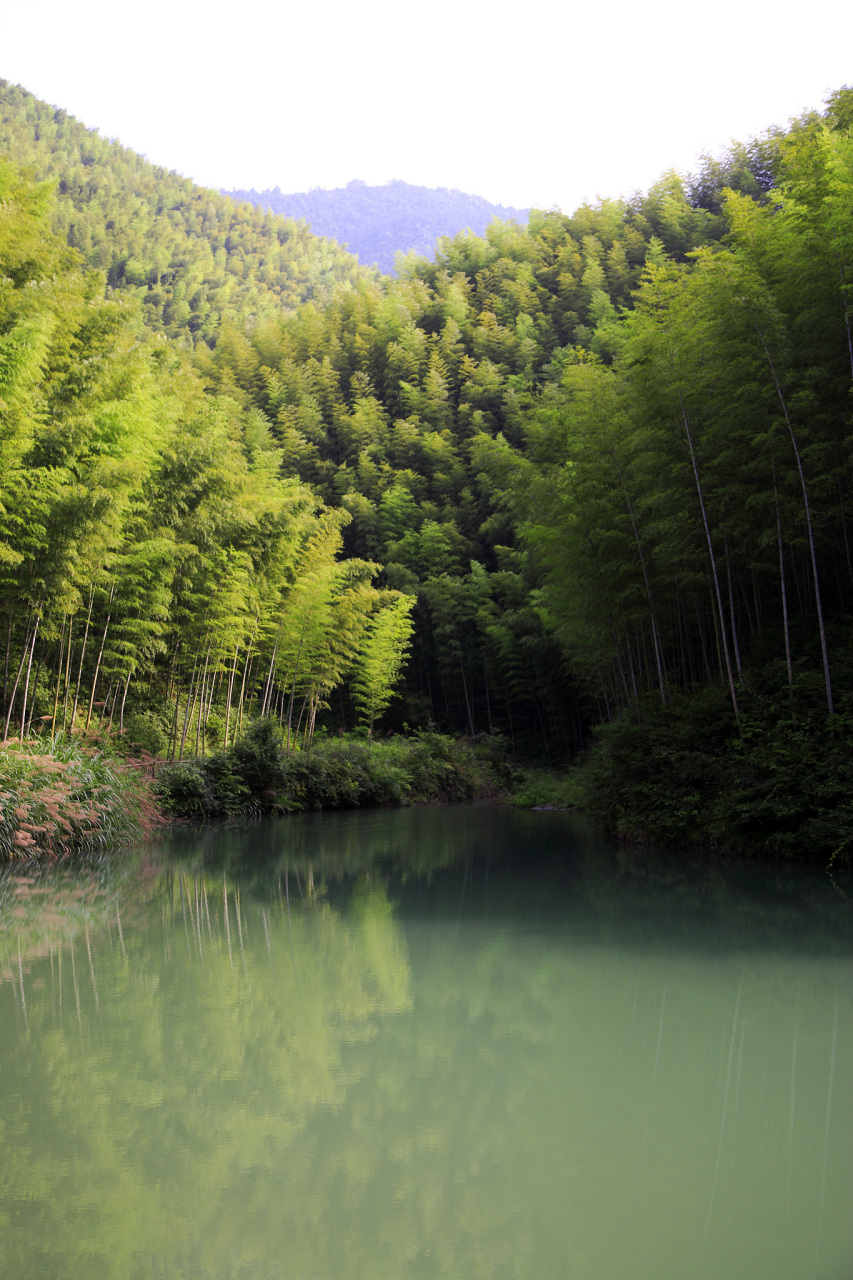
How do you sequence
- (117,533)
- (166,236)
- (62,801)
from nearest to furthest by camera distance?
1. (62,801)
2. (117,533)
3. (166,236)

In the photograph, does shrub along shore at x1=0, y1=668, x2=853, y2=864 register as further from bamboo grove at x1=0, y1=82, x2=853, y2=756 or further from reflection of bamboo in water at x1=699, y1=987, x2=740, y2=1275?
reflection of bamboo in water at x1=699, y1=987, x2=740, y2=1275

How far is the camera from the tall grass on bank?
23.4ft

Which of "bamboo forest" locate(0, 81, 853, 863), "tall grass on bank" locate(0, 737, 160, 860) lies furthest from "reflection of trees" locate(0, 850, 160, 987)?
"bamboo forest" locate(0, 81, 853, 863)

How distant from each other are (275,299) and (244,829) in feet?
138

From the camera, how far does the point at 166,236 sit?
46.9 meters

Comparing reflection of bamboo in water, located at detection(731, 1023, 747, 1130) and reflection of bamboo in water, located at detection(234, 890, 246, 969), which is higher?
reflection of bamboo in water, located at detection(234, 890, 246, 969)

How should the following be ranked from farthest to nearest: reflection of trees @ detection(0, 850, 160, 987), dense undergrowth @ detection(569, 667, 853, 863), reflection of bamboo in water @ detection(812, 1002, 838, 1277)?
dense undergrowth @ detection(569, 667, 853, 863)
reflection of trees @ detection(0, 850, 160, 987)
reflection of bamboo in water @ detection(812, 1002, 838, 1277)

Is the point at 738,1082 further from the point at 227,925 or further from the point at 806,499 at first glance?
the point at 806,499

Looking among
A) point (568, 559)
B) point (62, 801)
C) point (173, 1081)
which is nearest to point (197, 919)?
point (173, 1081)

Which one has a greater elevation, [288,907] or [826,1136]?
[288,907]

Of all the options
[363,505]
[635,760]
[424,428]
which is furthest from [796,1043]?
[424,428]

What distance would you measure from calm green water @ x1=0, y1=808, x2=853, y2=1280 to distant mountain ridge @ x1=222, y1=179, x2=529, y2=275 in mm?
119395

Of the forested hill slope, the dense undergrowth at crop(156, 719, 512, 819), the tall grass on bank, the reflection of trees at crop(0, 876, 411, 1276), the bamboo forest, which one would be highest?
the forested hill slope

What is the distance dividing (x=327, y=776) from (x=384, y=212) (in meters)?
141
